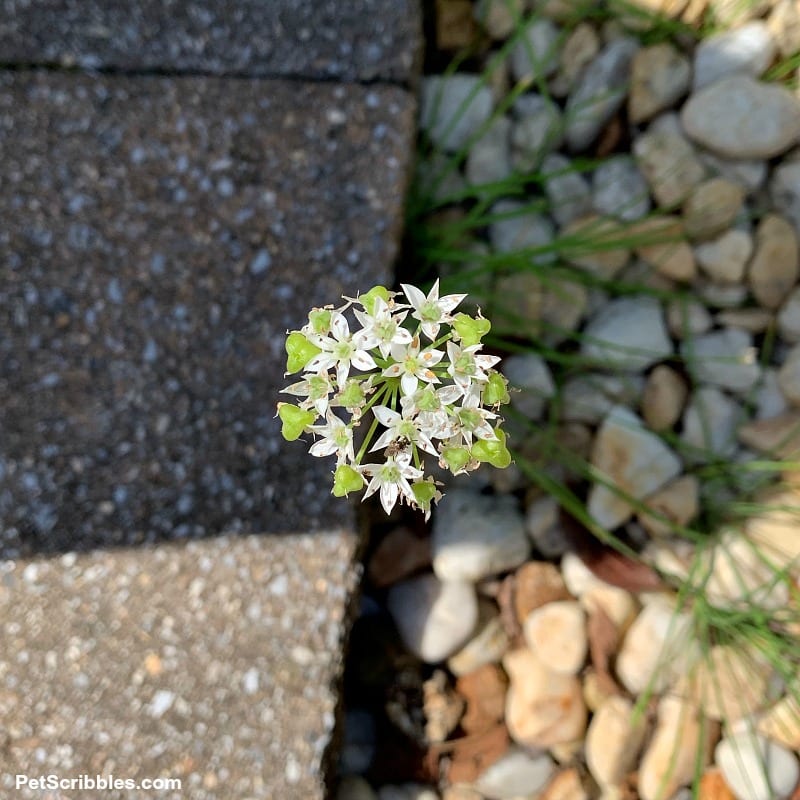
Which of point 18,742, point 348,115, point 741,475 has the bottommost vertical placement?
point 18,742

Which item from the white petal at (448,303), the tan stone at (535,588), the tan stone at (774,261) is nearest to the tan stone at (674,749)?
the tan stone at (535,588)

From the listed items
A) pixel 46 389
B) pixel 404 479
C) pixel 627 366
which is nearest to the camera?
pixel 404 479

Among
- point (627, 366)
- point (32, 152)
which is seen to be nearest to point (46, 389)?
point (32, 152)

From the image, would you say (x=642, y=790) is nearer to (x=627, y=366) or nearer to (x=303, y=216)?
(x=627, y=366)

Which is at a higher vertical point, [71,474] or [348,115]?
[348,115]

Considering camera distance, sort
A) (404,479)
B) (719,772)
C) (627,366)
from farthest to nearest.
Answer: (627,366), (719,772), (404,479)
